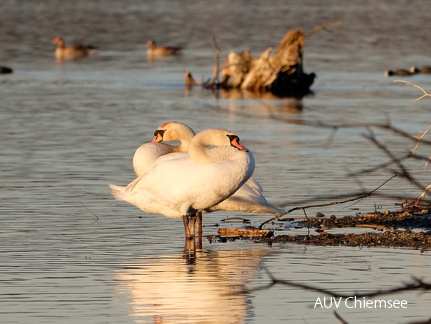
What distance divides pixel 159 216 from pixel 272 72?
1520 cm

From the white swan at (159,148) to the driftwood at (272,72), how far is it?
48.9 feet

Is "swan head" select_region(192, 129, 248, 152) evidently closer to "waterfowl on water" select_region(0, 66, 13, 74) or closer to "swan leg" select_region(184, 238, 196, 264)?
"swan leg" select_region(184, 238, 196, 264)

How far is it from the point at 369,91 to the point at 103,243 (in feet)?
56.1

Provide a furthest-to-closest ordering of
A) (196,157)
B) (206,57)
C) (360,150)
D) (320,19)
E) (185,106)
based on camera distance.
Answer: (320,19) < (206,57) < (185,106) < (360,150) < (196,157)

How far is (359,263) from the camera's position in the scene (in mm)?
9875

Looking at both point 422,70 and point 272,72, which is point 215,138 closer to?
point 272,72

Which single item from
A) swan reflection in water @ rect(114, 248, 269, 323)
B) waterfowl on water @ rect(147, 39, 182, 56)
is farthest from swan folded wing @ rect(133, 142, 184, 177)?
waterfowl on water @ rect(147, 39, 182, 56)

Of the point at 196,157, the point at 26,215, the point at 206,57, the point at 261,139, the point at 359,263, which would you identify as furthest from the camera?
the point at 206,57

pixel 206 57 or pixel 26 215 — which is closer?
pixel 26 215

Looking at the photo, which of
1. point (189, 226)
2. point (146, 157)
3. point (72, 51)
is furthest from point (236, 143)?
point (72, 51)

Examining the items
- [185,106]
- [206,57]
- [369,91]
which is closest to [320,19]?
[206,57]

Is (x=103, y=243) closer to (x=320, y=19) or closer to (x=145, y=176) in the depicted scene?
(x=145, y=176)

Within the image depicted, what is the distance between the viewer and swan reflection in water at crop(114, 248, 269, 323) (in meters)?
8.25

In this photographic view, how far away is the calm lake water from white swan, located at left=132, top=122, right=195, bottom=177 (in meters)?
0.59
